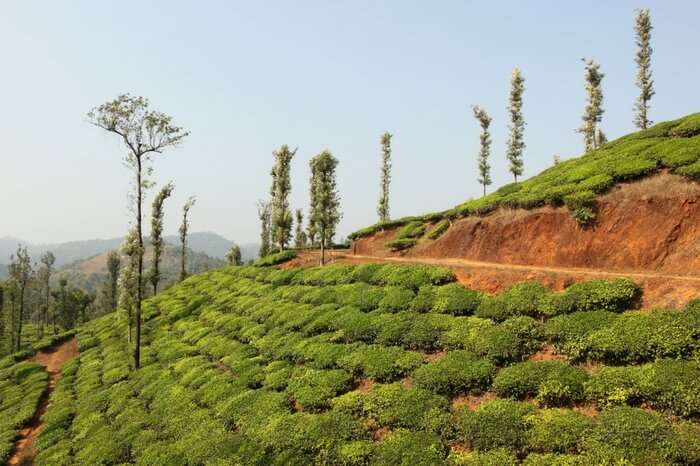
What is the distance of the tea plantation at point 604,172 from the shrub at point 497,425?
12.2 metres

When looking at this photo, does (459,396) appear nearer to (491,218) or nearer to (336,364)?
(336,364)

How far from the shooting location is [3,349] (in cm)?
8006

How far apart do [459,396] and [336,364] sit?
662 centimetres

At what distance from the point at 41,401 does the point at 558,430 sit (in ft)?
124

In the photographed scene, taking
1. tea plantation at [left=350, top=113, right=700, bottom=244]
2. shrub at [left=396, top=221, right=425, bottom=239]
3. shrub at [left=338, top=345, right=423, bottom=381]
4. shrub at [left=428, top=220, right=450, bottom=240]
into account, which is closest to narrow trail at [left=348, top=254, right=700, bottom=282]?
shrub at [left=428, top=220, right=450, bottom=240]

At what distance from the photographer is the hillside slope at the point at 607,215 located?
19.7 metres

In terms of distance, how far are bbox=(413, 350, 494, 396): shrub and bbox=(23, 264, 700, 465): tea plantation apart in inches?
2.0

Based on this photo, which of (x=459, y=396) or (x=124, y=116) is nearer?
(x=459, y=396)

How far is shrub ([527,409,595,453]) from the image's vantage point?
12.7 m

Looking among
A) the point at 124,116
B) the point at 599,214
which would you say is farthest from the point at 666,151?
the point at 124,116

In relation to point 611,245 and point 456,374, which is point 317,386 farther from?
point 611,245

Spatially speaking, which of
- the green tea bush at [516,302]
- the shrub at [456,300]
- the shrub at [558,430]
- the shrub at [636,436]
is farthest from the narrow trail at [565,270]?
the shrub at [558,430]

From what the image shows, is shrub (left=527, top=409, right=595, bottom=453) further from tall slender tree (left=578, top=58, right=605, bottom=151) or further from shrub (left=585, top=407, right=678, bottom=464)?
tall slender tree (left=578, top=58, right=605, bottom=151)

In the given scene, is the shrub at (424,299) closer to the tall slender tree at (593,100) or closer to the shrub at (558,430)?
the shrub at (558,430)
